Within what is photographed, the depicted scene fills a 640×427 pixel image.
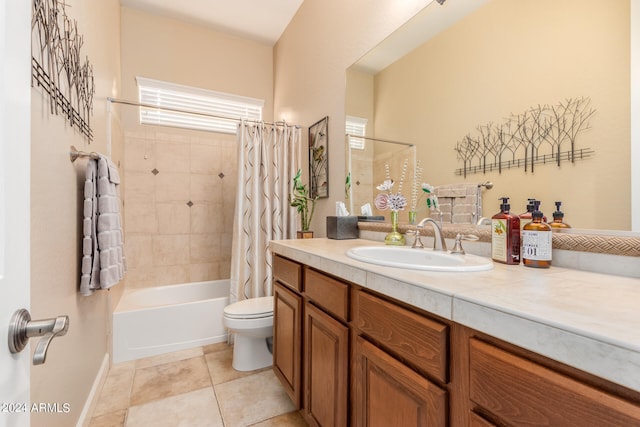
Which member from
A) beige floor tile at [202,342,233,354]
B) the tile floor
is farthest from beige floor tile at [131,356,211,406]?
beige floor tile at [202,342,233,354]

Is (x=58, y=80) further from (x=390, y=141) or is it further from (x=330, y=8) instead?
(x=330, y=8)

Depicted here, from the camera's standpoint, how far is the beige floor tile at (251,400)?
155cm

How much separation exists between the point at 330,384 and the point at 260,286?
146 cm

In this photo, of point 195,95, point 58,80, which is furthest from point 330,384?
point 195,95

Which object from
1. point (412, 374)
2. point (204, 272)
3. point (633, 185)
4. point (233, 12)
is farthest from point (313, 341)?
point (233, 12)

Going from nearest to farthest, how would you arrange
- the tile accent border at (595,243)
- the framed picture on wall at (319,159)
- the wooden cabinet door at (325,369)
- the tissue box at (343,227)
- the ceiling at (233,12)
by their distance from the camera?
the tile accent border at (595,243), the wooden cabinet door at (325,369), the tissue box at (343,227), the framed picture on wall at (319,159), the ceiling at (233,12)

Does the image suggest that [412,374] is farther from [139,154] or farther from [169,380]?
[139,154]

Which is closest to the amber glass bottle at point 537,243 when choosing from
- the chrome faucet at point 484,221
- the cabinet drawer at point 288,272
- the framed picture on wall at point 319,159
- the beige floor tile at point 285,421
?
the chrome faucet at point 484,221

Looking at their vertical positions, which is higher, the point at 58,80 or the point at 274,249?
the point at 58,80

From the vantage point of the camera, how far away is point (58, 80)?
1.15 m

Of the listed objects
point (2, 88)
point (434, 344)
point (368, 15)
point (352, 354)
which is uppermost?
point (368, 15)

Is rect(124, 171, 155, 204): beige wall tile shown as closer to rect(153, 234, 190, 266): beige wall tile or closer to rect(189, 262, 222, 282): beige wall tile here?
rect(153, 234, 190, 266): beige wall tile

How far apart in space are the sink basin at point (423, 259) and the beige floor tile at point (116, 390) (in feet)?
5.45

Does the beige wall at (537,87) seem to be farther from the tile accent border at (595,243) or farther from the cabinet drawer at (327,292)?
the cabinet drawer at (327,292)
